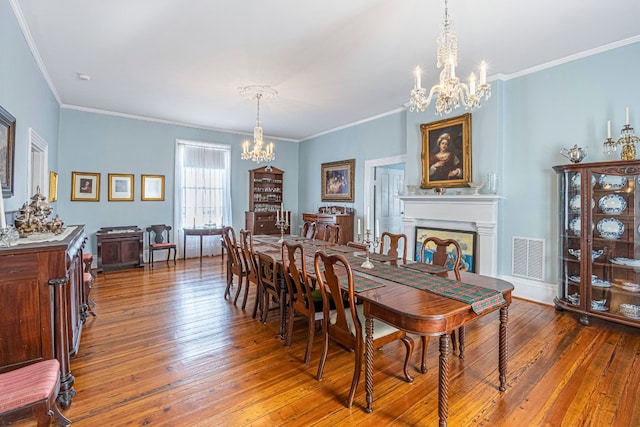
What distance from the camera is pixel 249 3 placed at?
8.64 ft

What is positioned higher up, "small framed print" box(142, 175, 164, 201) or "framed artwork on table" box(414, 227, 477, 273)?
"small framed print" box(142, 175, 164, 201)

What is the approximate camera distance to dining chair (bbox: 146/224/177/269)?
6.14 m

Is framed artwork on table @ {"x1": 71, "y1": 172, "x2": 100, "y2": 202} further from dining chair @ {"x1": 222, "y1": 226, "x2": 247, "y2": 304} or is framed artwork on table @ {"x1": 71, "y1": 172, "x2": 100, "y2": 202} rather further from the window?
dining chair @ {"x1": 222, "y1": 226, "x2": 247, "y2": 304}

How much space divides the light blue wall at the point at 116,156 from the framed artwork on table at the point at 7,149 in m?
3.37

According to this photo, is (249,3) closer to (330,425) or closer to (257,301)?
(257,301)

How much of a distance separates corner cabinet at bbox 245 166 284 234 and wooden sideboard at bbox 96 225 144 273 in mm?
2364

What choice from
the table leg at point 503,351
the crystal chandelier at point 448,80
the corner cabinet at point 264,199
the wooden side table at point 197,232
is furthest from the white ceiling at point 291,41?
the corner cabinet at point 264,199

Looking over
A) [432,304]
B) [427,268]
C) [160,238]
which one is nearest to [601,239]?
[427,268]

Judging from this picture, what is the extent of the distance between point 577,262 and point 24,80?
6.19 m

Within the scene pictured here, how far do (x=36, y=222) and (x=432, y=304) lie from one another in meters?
2.82

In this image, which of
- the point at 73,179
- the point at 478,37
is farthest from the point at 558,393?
the point at 73,179

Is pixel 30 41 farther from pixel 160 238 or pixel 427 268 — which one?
pixel 427 268

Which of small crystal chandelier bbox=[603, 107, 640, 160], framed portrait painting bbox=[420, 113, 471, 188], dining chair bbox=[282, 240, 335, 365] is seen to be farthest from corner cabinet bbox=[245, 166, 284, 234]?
small crystal chandelier bbox=[603, 107, 640, 160]

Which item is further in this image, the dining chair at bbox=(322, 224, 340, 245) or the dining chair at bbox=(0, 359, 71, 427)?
the dining chair at bbox=(322, 224, 340, 245)
